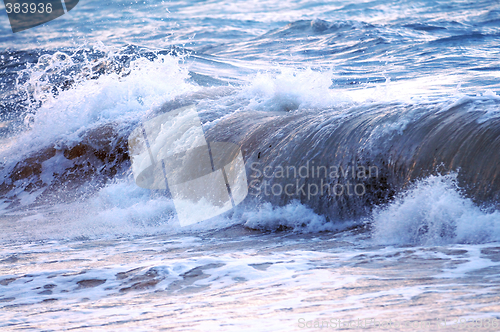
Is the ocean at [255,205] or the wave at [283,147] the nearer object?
the ocean at [255,205]

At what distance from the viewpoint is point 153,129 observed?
7.35 meters

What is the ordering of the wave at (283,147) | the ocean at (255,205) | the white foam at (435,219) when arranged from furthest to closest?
the wave at (283,147) < the white foam at (435,219) < the ocean at (255,205)

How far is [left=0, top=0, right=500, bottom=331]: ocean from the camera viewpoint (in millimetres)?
2418

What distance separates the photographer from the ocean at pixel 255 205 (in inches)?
95.2

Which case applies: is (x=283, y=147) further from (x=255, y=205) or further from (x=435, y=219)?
(x=435, y=219)

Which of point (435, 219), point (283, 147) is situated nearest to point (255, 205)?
point (283, 147)

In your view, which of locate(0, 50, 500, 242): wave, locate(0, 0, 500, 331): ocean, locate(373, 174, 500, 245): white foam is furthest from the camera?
locate(0, 50, 500, 242): wave

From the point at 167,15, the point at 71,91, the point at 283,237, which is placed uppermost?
the point at 167,15

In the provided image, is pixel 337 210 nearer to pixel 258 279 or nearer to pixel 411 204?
pixel 411 204

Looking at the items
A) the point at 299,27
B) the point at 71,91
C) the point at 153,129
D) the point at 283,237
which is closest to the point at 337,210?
the point at 283,237

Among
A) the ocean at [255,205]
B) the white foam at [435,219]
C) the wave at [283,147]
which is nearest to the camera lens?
the ocean at [255,205]

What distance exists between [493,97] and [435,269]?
85.2 inches

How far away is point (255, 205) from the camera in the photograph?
4773 millimetres

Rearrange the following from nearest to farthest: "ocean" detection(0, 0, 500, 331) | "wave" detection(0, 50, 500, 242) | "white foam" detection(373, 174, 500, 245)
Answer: "ocean" detection(0, 0, 500, 331) < "white foam" detection(373, 174, 500, 245) < "wave" detection(0, 50, 500, 242)
